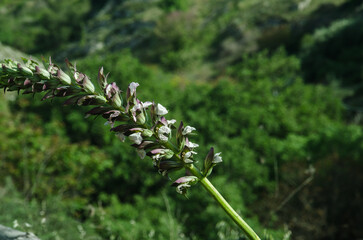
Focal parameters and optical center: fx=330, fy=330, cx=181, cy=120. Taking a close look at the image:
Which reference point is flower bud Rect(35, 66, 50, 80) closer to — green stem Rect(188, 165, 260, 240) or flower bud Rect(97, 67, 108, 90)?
flower bud Rect(97, 67, 108, 90)

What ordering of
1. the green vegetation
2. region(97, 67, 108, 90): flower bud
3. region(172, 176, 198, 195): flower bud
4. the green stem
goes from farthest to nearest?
the green vegetation < region(97, 67, 108, 90): flower bud < region(172, 176, 198, 195): flower bud < the green stem

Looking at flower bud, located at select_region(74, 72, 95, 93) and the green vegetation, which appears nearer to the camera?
flower bud, located at select_region(74, 72, 95, 93)

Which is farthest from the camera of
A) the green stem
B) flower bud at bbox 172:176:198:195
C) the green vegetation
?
the green vegetation

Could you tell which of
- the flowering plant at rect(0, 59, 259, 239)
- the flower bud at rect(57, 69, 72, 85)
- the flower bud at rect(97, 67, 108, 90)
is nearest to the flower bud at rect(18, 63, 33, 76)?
the flowering plant at rect(0, 59, 259, 239)

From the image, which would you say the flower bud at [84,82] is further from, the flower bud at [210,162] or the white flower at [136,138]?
the flower bud at [210,162]

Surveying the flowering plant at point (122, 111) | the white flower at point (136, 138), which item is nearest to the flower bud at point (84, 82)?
the flowering plant at point (122, 111)

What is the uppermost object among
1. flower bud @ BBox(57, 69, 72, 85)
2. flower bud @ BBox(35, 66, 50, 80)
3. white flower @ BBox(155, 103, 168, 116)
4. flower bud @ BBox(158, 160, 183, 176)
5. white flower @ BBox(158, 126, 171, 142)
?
flower bud @ BBox(35, 66, 50, 80)

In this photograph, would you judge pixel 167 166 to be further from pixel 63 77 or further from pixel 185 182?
pixel 63 77

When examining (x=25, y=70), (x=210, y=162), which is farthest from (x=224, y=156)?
(x=25, y=70)

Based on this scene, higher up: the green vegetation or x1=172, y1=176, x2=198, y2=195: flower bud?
x1=172, y1=176, x2=198, y2=195: flower bud
